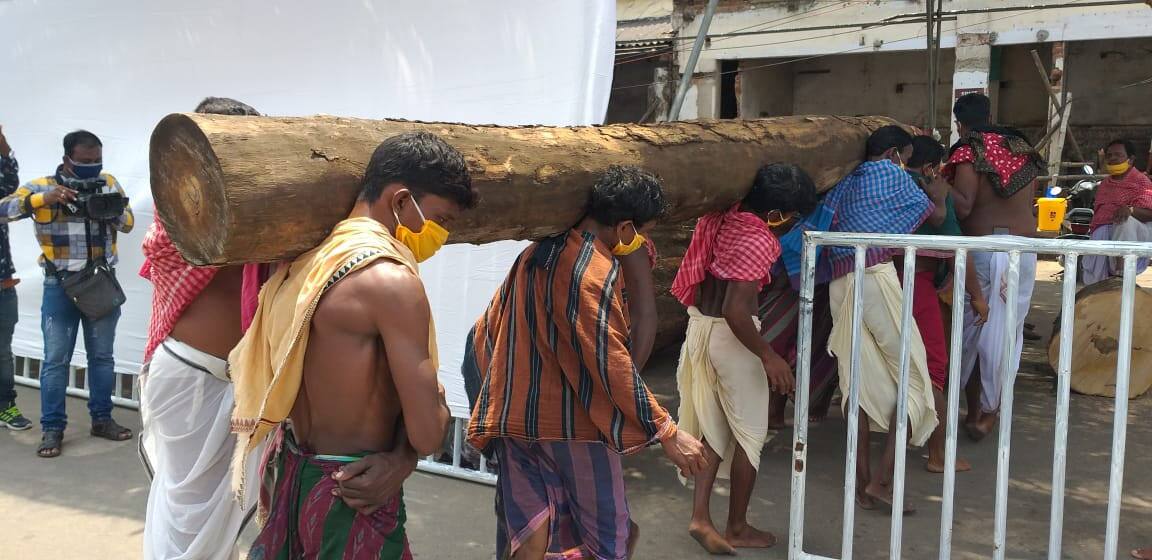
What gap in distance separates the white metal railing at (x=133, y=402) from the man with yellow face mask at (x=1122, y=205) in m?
4.83

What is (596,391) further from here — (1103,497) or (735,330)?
(1103,497)

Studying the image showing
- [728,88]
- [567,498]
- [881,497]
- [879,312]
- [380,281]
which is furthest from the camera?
[728,88]

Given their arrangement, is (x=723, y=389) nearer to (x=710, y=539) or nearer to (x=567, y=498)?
(x=710, y=539)

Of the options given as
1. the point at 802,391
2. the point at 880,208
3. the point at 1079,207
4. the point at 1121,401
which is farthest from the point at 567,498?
the point at 1079,207

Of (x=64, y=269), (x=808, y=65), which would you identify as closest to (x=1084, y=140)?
(x=808, y=65)

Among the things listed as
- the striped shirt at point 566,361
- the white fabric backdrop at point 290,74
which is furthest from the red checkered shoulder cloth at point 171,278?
the white fabric backdrop at point 290,74

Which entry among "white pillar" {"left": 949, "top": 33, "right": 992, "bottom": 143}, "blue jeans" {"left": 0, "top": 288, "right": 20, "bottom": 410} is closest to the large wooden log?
"blue jeans" {"left": 0, "top": 288, "right": 20, "bottom": 410}

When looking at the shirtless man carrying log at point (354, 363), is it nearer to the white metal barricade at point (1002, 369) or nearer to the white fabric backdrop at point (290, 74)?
the white metal barricade at point (1002, 369)

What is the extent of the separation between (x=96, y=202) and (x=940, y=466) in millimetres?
4097

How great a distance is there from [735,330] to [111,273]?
3.16 metres

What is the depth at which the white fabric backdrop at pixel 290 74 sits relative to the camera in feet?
12.8

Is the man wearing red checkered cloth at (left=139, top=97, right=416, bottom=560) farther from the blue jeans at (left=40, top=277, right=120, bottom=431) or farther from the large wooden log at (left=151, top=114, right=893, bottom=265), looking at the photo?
the blue jeans at (left=40, top=277, right=120, bottom=431)

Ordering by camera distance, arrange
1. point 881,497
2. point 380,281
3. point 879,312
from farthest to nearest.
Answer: point 881,497, point 879,312, point 380,281

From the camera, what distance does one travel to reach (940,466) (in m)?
4.41
